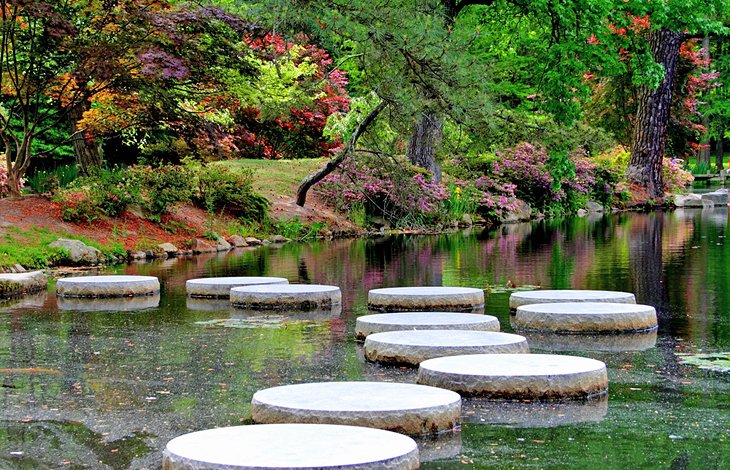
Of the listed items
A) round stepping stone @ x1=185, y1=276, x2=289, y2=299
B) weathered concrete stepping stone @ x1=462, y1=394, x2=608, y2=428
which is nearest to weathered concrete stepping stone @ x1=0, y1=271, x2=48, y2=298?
round stepping stone @ x1=185, y1=276, x2=289, y2=299

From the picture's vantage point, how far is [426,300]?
12.0 meters

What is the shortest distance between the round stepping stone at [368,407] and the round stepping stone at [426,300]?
16.8ft

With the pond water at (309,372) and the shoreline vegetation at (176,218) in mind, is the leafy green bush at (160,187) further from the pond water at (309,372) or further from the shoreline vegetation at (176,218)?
the pond water at (309,372)

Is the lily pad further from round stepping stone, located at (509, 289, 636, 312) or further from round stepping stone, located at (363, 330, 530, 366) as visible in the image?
round stepping stone, located at (509, 289, 636, 312)

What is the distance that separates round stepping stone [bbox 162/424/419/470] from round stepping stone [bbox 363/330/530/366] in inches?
102

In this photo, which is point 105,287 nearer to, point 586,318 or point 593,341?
point 586,318

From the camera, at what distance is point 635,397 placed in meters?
7.42

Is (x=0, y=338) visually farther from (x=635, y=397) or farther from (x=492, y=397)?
(x=635, y=397)

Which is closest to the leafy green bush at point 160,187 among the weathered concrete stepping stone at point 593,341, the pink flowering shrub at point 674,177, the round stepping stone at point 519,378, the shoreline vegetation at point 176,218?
the shoreline vegetation at point 176,218

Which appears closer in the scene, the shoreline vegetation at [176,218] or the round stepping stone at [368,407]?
the round stepping stone at [368,407]

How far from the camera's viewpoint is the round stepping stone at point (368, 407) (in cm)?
620

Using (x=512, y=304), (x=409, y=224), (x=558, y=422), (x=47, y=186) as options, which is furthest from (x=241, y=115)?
(x=558, y=422)

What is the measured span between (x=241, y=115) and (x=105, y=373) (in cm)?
2598

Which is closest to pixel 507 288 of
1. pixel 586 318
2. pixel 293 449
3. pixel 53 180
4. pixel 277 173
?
pixel 586 318
